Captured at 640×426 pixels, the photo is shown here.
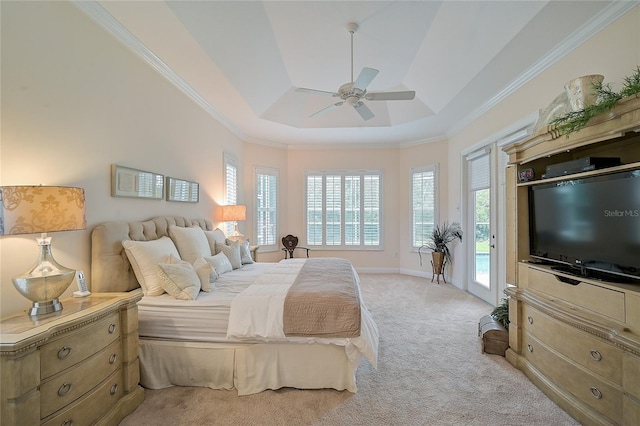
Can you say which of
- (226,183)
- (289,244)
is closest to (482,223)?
(289,244)

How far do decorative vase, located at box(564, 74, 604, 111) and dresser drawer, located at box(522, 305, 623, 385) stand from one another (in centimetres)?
151

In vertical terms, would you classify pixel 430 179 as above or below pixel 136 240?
above

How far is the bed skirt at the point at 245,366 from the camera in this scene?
2.17 meters

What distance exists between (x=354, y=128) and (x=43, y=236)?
183 inches

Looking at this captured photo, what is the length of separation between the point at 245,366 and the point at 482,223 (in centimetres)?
399

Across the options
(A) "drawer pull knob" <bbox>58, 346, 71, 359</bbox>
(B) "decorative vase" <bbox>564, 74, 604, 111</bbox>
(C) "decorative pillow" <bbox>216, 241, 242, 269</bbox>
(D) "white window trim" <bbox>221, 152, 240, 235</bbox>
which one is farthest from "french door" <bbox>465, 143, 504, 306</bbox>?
(A) "drawer pull knob" <bbox>58, 346, 71, 359</bbox>

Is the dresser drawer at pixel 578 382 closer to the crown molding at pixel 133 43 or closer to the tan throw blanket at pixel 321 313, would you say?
the tan throw blanket at pixel 321 313

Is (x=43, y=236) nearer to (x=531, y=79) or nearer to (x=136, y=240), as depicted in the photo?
(x=136, y=240)

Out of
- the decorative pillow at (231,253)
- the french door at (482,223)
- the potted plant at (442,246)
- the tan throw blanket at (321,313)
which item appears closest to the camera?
the tan throw blanket at (321,313)

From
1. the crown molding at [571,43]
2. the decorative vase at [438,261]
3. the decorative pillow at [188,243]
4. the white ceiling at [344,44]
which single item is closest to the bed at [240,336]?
the decorative pillow at [188,243]

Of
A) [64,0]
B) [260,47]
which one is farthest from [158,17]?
[260,47]

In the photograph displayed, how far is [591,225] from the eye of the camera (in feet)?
6.39

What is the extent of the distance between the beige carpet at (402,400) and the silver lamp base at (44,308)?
873 mm

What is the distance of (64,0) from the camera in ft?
6.65
